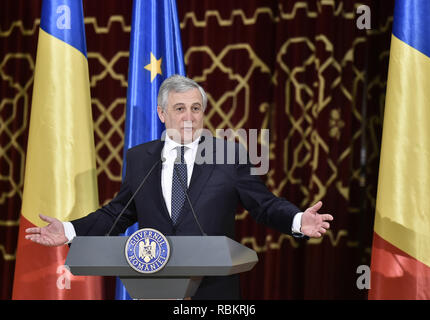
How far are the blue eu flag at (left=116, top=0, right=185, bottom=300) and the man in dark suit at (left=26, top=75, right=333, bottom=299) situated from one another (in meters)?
0.76

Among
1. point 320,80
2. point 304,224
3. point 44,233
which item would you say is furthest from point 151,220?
point 320,80

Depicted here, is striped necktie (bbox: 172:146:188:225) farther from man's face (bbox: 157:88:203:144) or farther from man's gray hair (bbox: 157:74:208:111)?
man's gray hair (bbox: 157:74:208:111)

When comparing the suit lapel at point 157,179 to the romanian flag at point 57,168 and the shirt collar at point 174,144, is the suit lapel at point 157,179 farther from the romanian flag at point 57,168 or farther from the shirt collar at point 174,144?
the romanian flag at point 57,168

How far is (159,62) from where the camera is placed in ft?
9.77

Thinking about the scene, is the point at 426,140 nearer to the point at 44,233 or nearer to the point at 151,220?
the point at 151,220

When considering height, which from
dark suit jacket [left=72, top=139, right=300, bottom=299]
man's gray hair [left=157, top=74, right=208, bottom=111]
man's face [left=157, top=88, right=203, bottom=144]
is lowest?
dark suit jacket [left=72, top=139, right=300, bottom=299]

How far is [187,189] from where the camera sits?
2010 millimetres

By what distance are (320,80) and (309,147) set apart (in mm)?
380

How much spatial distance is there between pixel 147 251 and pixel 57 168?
4.88 ft

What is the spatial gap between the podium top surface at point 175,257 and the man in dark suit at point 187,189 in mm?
341

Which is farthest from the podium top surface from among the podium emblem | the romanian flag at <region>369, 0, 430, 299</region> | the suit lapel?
the romanian flag at <region>369, 0, 430, 299</region>

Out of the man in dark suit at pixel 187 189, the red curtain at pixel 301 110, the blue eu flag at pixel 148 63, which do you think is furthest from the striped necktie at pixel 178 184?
the red curtain at pixel 301 110

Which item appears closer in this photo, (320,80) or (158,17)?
(158,17)

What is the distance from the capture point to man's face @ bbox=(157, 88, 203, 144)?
2.05 meters
